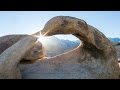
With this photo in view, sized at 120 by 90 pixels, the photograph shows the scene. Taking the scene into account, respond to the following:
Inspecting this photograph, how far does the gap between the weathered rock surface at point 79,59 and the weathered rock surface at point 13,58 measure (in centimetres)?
35

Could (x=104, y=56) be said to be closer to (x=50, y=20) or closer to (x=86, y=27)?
(x=86, y=27)

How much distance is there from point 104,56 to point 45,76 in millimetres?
1365

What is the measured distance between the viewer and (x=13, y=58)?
4137 millimetres

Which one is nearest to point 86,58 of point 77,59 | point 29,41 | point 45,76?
point 77,59

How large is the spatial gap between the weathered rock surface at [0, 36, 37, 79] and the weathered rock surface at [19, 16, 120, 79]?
355 mm

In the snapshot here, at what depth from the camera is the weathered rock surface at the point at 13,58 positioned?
394cm

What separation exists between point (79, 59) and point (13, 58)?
158cm

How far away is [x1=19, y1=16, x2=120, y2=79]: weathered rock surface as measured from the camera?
15.1 ft

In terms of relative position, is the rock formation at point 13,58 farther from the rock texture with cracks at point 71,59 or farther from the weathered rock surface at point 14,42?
the weathered rock surface at point 14,42

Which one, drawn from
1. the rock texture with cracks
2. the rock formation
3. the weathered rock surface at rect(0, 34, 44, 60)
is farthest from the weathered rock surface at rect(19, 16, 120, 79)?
Answer: the rock formation

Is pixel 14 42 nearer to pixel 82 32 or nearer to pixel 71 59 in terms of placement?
pixel 71 59

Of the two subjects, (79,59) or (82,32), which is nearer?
(82,32)

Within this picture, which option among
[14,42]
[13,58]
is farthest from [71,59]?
[13,58]

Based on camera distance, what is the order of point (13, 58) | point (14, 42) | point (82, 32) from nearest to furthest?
1. point (13, 58)
2. point (82, 32)
3. point (14, 42)
